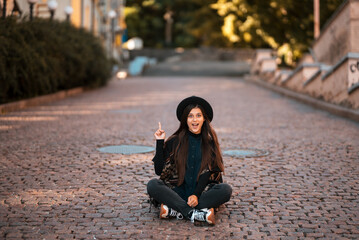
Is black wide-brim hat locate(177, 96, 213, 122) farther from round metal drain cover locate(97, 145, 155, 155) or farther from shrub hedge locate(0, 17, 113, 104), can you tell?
shrub hedge locate(0, 17, 113, 104)

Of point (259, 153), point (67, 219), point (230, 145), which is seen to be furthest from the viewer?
point (230, 145)

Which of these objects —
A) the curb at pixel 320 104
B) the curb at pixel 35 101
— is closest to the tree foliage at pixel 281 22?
the curb at pixel 320 104

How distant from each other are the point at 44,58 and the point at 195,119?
39.4 feet

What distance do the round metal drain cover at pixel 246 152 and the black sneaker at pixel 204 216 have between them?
3.32 metres

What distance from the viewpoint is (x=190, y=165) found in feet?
17.2

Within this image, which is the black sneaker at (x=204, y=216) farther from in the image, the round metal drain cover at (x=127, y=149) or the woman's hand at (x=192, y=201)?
the round metal drain cover at (x=127, y=149)

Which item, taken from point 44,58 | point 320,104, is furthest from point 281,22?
point 44,58

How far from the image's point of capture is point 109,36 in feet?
166

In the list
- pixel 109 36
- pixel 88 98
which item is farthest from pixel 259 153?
pixel 109 36

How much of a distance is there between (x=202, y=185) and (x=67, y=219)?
3.95ft

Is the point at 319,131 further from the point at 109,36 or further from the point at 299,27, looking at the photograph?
the point at 109,36

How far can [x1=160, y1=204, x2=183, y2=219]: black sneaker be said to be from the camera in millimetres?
4965

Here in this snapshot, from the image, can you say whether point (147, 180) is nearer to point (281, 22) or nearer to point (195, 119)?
point (195, 119)

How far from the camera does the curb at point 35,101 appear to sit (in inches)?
540
